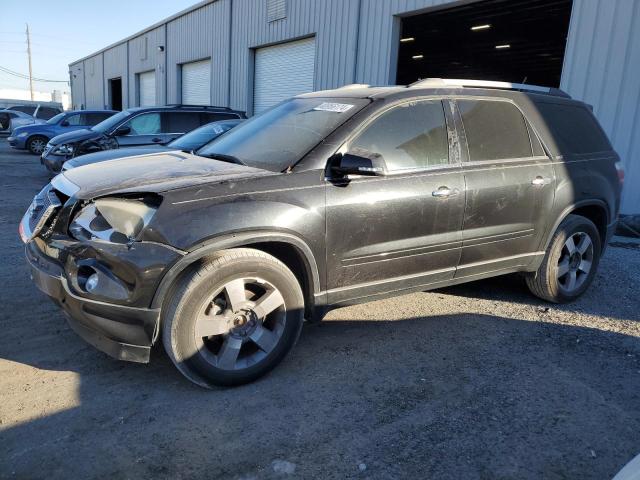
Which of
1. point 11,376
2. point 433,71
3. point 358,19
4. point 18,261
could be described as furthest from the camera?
point 433,71

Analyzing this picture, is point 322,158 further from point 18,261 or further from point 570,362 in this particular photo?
point 18,261

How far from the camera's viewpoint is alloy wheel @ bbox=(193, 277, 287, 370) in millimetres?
3004

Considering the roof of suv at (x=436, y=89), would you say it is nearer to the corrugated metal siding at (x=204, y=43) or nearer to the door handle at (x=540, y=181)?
the door handle at (x=540, y=181)

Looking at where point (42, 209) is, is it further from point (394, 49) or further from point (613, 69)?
point (394, 49)

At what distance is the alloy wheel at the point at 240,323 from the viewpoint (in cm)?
300

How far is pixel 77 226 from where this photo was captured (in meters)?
2.98

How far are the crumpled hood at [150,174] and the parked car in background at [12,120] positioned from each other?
23.0 meters

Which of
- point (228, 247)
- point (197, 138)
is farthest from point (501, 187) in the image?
point (197, 138)

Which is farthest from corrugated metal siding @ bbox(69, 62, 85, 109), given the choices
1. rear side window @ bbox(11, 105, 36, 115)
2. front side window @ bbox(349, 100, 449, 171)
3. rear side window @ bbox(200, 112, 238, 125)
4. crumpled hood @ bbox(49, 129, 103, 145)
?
front side window @ bbox(349, 100, 449, 171)

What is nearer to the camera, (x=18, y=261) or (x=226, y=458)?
(x=226, y=458)

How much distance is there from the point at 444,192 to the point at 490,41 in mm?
14924

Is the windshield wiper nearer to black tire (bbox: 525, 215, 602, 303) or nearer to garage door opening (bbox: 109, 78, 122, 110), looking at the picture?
black tire (bbox: 525, 215, 602, 303)

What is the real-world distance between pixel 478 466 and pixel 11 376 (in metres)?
2.81

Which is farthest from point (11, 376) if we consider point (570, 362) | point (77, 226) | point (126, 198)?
point (570, 362)
